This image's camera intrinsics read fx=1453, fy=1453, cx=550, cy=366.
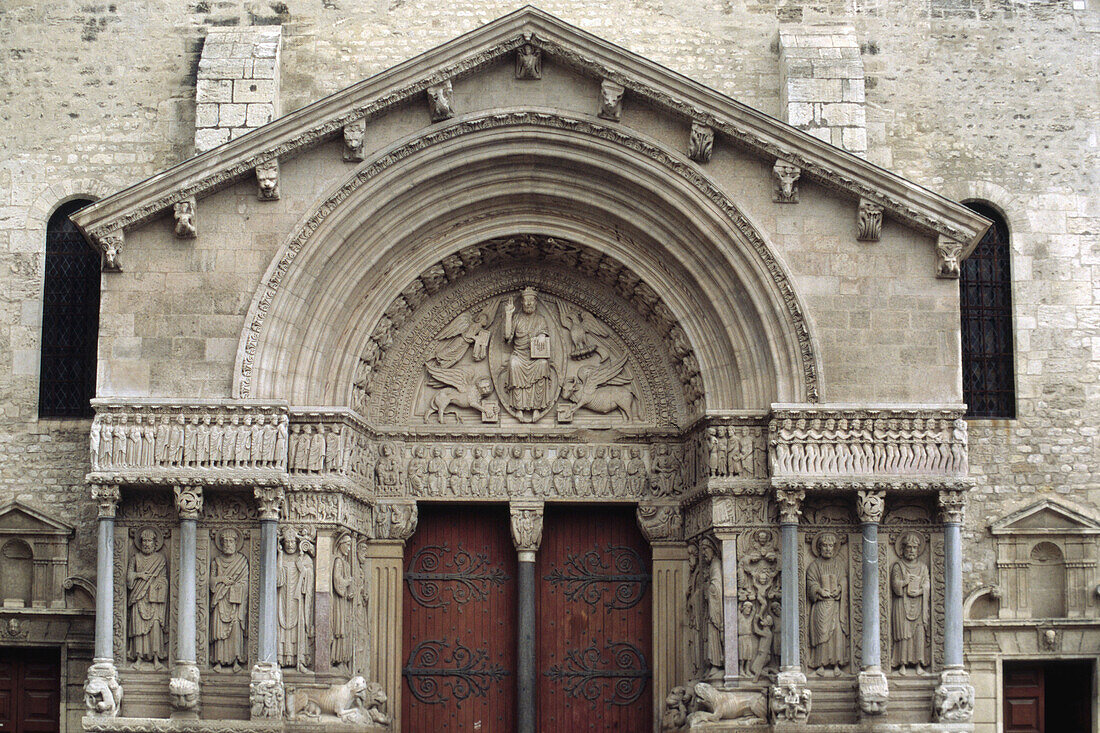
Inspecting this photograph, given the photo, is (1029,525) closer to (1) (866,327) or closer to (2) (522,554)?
(1) (866,327)

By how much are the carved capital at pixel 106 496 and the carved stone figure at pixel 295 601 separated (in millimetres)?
1724

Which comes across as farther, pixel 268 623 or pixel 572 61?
pixel 572 61

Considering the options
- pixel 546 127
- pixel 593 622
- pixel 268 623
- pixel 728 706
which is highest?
pixel 546 127

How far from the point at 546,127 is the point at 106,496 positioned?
236 inches

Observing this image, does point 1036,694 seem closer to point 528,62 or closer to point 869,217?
point 869,217

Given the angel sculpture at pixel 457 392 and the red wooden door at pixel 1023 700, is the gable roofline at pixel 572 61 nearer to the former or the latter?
the angel sculpture at pixel 457 392

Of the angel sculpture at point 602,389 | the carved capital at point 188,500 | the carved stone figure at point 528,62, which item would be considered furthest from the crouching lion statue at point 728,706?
the carved stone figure at point 528,62

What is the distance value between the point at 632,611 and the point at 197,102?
794 cm

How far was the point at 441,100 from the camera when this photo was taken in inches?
603

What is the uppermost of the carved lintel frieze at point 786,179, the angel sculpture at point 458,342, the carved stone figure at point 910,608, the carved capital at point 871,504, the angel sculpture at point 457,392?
the carved lintel frieze at point 786,179

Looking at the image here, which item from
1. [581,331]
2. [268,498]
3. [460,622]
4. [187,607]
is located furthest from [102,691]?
[581,331]

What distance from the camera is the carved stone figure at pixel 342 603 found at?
50.1 ft

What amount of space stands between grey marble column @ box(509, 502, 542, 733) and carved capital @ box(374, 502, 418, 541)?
1.13 metres

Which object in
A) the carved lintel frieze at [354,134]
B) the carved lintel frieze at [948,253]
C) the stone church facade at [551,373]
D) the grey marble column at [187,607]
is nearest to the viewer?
the grey marble column at [187,607]
